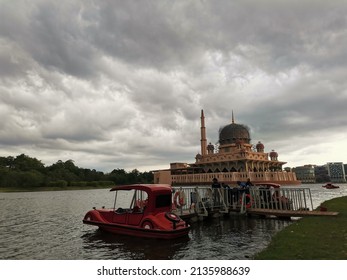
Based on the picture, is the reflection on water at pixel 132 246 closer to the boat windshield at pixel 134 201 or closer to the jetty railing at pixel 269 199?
the boat windshield at pixel 134 201

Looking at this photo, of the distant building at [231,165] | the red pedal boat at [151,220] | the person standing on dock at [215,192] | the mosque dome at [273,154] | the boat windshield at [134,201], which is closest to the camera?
the red pedal boat at [151,220]

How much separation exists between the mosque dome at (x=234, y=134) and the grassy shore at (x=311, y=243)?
99.5 m

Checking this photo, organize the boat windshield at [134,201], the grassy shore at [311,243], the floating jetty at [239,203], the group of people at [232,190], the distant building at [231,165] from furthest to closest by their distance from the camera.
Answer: the distant building at [231,165], the group of people at [232,190], the floating jetty at [239,203], the boat windshield at [134,201], the grassy shore at [311,243]

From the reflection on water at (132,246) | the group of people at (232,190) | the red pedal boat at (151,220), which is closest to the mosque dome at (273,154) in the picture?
the group of people at (232,190)

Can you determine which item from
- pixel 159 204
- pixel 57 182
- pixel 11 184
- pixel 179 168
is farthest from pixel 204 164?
pixel 159 204

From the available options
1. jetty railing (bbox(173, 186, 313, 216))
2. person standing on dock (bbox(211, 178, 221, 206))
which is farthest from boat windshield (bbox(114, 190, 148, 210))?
person standing on dock (bbox(211, 178, 221, 206))

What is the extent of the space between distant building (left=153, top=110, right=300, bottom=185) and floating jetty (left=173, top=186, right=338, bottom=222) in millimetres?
75537

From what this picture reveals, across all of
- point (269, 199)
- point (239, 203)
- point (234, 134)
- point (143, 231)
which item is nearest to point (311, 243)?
point (143, 231)

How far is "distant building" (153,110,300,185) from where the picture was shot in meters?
101

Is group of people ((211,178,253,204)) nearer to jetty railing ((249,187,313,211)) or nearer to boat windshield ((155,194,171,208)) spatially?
jetty railing ((249,187,313,211))

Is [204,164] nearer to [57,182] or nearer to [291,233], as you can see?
[57,182]

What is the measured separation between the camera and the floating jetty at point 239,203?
822 inches

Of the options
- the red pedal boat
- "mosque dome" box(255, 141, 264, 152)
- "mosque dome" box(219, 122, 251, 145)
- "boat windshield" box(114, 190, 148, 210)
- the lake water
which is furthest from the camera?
"mosque dome" box(255, 141, 264, 152)

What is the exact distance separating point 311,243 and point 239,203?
40.7 ft
